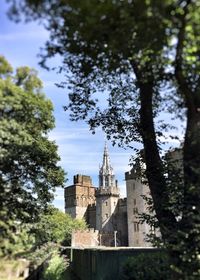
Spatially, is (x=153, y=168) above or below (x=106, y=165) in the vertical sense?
below

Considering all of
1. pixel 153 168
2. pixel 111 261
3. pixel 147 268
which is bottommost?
pixel 147 268

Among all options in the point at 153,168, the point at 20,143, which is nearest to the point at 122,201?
the point at 153,168

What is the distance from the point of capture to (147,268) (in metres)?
14.7

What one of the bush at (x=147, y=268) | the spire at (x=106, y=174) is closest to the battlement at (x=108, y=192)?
the spire at (x=106, y=174)

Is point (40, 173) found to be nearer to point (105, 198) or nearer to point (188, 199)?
point (188, 199)

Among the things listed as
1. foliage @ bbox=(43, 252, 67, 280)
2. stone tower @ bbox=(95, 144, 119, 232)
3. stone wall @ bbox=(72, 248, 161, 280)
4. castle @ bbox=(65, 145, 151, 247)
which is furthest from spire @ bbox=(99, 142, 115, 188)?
stone wall @ bbox=(72, 248, 161, 280)

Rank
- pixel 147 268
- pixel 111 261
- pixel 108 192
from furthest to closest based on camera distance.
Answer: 1. pixel 108 192
2. pixel 111 261
3. pixel 147 268

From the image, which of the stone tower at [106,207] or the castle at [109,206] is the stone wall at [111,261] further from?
the stone tower at [106,207]

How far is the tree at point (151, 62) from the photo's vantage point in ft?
31.2

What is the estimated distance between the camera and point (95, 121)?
17.4 metres

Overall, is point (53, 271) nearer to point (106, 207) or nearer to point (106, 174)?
point (106, 207)

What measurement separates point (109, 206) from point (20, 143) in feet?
268

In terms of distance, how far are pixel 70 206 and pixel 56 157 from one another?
3554 inches

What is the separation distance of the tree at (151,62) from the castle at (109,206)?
51.1 metres
